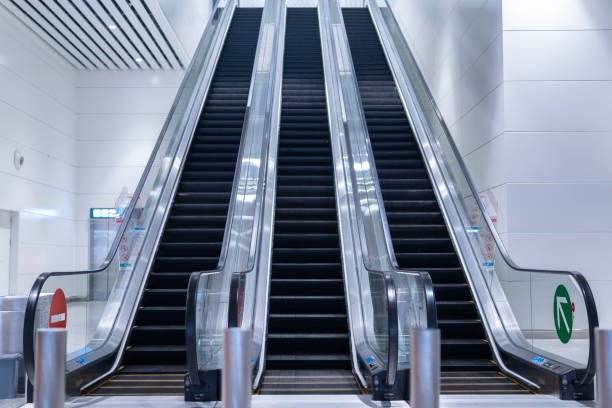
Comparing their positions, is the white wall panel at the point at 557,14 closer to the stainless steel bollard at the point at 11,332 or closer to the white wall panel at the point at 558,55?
the white wall panel at the point at 558,55

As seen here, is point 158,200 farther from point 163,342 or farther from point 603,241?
point 603,241

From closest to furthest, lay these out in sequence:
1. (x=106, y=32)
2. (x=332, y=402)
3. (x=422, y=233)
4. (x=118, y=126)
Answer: (x=332, y=402), (x=422, y=233), (x=106, y=32), (x=118, y=126)

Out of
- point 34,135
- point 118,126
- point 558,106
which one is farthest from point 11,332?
point 118,126

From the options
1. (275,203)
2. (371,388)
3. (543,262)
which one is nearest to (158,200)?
(275,203)

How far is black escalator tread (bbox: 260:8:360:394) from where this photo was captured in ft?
19.5

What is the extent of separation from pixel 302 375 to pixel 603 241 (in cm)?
449

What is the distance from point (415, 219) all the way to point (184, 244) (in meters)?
2.83

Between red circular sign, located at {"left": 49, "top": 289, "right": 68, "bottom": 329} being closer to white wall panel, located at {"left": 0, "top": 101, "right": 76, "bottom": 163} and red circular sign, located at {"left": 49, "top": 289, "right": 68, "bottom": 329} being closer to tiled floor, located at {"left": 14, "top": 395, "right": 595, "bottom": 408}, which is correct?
tiled floor, located at {"left": 14, "top": 395, "right": 595, "bottom": 408}

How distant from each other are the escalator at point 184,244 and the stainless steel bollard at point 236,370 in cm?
248

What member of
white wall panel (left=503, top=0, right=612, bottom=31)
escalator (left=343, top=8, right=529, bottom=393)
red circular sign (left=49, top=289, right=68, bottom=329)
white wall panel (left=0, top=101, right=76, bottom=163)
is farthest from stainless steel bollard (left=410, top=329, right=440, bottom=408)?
white wall panel (left=0, top=101, right=76, bottom=163)

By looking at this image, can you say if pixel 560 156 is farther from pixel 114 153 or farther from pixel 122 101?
pixel 122 101

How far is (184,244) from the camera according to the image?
745 centimetres

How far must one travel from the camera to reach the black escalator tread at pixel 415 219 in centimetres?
622

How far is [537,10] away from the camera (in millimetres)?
8242
